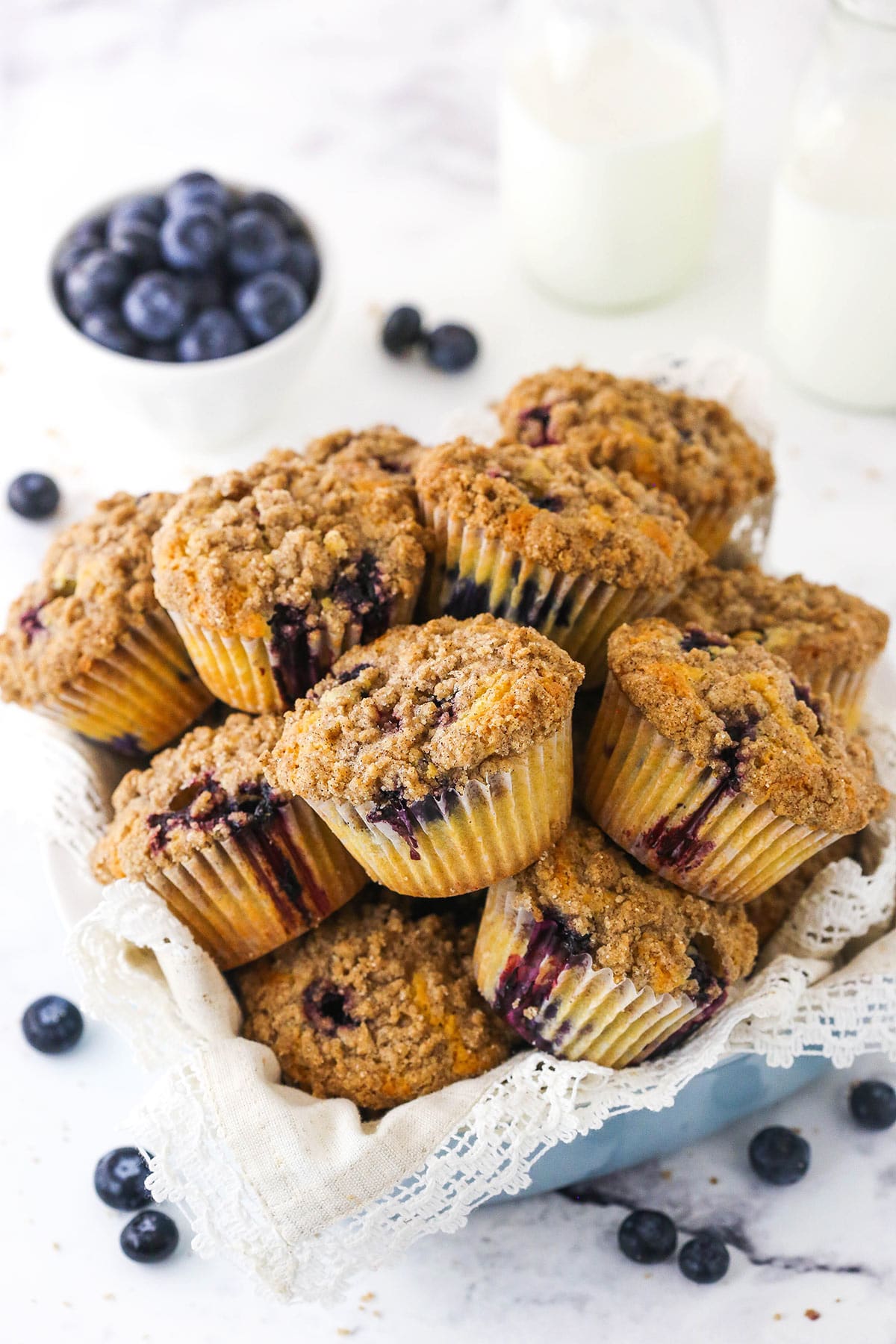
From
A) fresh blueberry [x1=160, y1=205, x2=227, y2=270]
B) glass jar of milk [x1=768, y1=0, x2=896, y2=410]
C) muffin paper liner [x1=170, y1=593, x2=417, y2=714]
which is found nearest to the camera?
muffin paper liner [x1=170, y1=593, x2=417, y2=714]

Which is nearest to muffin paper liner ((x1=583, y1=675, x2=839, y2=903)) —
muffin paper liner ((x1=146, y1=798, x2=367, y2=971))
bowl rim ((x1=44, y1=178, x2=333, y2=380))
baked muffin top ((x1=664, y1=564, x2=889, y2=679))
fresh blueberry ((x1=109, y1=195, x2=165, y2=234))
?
baked muffin top ((x1=664, y1=564, x2=889, y2=679))

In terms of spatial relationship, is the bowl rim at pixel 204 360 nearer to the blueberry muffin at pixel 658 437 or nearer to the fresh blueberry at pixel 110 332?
the fresh blueberry at pixel 110 332

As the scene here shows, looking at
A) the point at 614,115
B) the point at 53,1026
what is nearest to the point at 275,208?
the point at 614,115

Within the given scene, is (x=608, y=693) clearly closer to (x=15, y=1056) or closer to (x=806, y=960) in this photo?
(x=806, y=960)

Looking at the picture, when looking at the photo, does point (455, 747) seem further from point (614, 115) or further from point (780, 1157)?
point (614, 115)

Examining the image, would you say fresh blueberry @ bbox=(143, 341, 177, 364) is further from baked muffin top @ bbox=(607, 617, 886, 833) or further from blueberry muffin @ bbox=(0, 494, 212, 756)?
baked muffin top @ bbox=(607, 617, 886, 833)

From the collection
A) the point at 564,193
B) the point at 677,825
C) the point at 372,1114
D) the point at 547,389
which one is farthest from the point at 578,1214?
the point at 564,193
